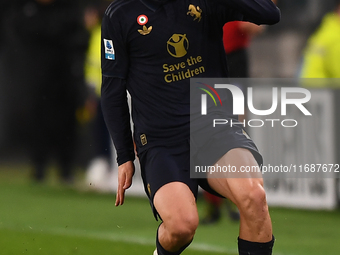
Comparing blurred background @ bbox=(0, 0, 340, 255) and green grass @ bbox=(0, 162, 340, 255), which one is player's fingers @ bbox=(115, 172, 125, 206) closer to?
green grass @ bbox=(0, 162, 340, 255)

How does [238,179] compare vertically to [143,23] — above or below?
below

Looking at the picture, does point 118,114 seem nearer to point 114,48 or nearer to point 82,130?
point 114,48

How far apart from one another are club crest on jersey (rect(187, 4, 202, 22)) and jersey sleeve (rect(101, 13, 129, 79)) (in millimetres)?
423

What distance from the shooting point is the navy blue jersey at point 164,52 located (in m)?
4.31

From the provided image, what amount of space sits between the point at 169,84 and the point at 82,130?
7505 millimetres

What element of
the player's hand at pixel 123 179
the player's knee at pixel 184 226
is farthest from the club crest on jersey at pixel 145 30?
the player's knee at pixel 184 226

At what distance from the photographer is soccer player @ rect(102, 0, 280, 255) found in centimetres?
418

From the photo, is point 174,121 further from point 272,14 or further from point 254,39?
point 254,39

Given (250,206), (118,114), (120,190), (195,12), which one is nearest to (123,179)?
(120,190)

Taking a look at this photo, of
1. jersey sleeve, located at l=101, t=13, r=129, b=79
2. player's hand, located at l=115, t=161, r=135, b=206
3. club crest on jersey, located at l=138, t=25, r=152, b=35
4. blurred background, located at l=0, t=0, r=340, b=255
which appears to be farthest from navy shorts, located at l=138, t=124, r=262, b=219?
blurred background, located at l=0, t=0, r=340, b=255

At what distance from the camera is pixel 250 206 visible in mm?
3961

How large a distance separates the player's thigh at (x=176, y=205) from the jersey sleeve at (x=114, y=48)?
0.75 meters

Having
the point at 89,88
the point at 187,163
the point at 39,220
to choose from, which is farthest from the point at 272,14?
the point at 89,88

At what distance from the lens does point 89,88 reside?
408 inches
